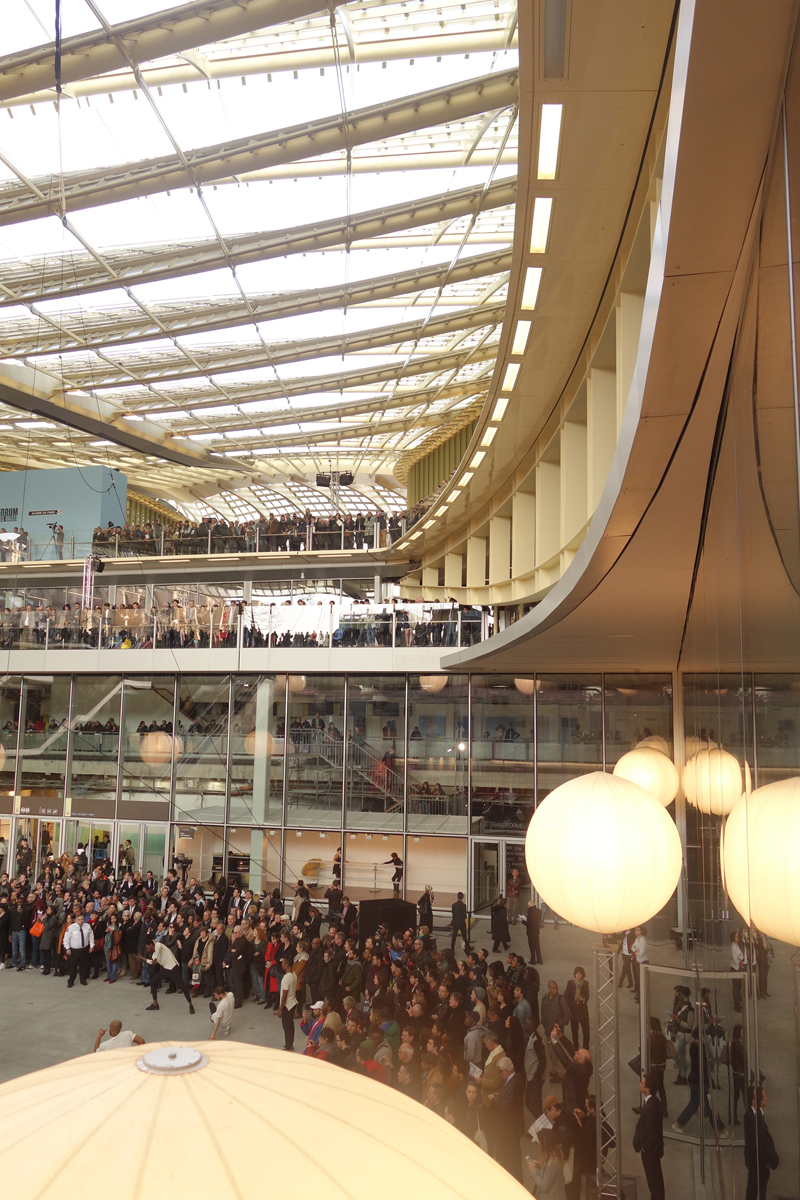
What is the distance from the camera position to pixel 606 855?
6.04 m

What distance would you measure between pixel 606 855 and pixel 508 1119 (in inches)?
147

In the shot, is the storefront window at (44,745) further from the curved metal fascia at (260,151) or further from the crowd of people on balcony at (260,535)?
the curved metal fascia at (260,151)

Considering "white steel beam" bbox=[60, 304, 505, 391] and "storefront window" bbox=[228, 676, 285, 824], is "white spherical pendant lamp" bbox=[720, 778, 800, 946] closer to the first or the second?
"white steel beam" bbox=[60, 304, 505, 391]

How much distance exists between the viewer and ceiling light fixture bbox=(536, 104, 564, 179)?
5.75 metres

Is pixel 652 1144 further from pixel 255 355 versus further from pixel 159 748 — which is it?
pixel 255 355

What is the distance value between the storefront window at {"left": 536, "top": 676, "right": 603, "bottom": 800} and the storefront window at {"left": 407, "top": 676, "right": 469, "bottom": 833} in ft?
5.99

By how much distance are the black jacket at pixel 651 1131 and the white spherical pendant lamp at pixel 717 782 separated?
11.6ft

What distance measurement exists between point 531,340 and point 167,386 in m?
20.4

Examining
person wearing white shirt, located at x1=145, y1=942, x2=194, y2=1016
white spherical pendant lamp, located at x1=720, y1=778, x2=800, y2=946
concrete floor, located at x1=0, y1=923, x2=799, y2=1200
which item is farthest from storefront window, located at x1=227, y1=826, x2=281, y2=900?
white spherical pendant lamp, located at x1=720, y1=778, x2=800, y2=946

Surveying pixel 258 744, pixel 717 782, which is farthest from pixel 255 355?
pixel 717 782

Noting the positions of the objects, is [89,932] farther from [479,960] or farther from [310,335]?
[310,335]

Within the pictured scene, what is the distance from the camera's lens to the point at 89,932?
1562 centimetres

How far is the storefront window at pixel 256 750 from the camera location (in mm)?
21844

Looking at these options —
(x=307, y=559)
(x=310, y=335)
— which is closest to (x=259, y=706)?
(x=307, y=559)
